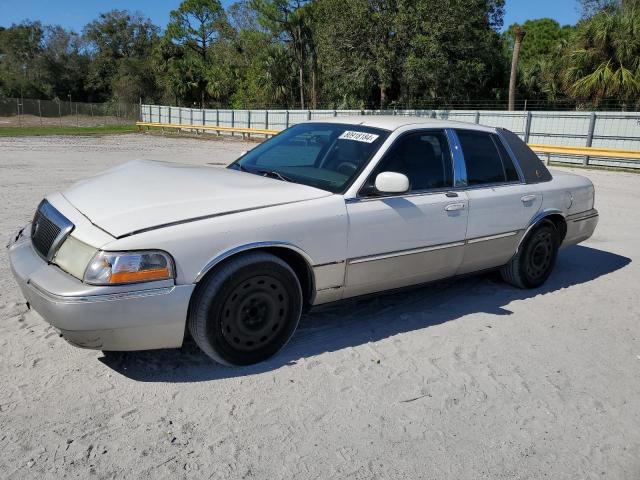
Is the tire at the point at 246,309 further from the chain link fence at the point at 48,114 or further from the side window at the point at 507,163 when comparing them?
the chain link fence at the point at 48,114

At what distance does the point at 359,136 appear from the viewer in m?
4.27

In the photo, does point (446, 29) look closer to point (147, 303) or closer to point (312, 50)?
point (312, 50)

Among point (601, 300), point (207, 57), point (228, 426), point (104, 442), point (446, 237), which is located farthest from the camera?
point (207, 57)

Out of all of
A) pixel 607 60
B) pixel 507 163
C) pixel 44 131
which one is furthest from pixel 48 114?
pixel 507 163

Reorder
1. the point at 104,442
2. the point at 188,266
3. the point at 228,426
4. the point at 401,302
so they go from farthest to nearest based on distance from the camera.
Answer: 1. the point at 401,302
2. the point at 188,266
3. the point at 228,426
4. the point at 104,442

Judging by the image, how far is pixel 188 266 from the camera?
3.12 meters

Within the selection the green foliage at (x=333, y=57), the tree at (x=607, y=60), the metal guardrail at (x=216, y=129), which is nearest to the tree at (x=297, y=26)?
the green foliage at (x=333, y=57)

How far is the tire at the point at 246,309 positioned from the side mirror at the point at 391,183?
867 millimetres

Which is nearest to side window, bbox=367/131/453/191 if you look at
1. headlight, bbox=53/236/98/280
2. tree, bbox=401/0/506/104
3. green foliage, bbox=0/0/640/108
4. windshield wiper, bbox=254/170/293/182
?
windshield wiper, bbox=254/170/293/182

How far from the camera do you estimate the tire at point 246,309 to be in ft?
10.7

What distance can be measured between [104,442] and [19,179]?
403 inches

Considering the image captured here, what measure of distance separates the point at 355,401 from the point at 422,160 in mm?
2054

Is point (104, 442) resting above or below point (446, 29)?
below

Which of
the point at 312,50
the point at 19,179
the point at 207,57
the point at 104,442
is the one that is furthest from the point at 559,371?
the point at 207,57
